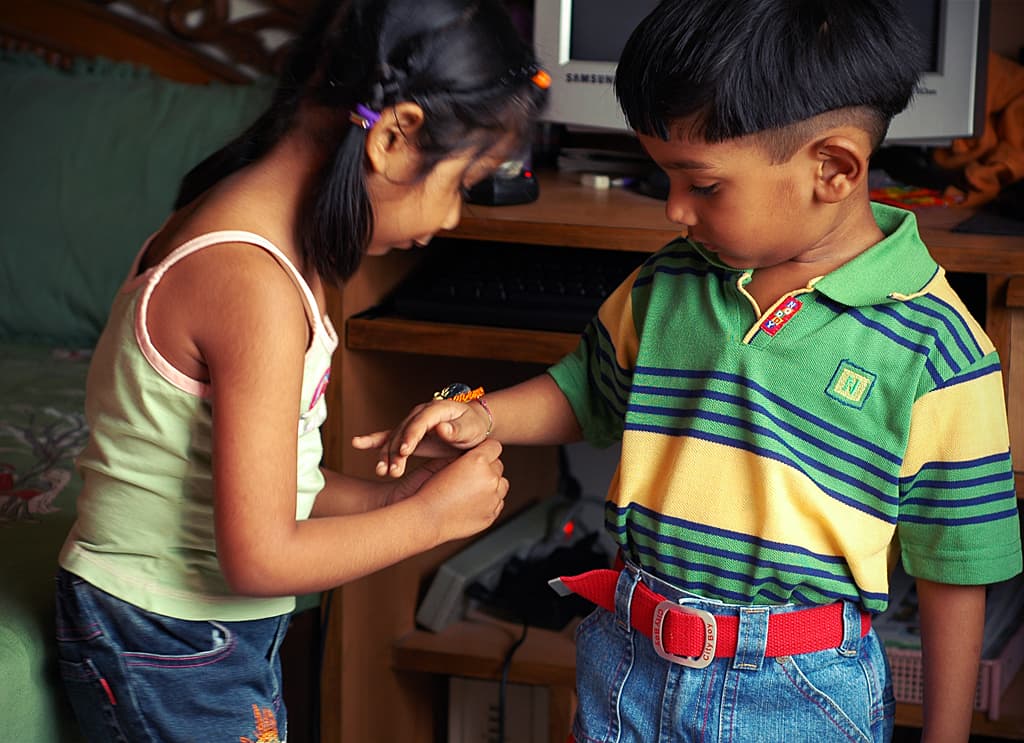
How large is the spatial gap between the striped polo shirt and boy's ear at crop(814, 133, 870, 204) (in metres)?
0.05

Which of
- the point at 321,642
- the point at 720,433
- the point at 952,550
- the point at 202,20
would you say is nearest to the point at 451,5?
the point at 720,433

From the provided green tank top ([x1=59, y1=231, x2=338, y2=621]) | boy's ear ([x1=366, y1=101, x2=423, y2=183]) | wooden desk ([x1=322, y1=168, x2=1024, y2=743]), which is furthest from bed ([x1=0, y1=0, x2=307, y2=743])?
boy's ear ([x1=366, y1=101, x2=423, y2=183])

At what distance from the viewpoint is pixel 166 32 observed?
2.05 meters

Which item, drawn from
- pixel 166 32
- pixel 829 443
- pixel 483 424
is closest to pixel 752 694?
pixel 829 443

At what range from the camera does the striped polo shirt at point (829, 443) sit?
87cm

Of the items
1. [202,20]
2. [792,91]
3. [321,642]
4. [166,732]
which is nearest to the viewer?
[792,91]

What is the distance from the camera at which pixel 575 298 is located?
140 cm

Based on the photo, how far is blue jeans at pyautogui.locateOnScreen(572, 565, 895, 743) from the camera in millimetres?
914

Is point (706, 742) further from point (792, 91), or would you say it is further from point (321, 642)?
point (321, 642)

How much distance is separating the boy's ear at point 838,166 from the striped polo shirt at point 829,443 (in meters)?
0.05

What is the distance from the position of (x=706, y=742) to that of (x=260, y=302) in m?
0.44

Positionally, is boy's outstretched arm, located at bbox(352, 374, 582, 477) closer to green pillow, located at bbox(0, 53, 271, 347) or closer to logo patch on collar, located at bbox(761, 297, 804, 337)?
logo patch on collar, located at bbox(761, 297, 804, 337)

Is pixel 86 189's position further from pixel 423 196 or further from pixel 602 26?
pixel 423 196

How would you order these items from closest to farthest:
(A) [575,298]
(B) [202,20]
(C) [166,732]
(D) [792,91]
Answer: (D) [792,91] < (C) [166,732] < (A) [575,298] < (B) [202,20]
